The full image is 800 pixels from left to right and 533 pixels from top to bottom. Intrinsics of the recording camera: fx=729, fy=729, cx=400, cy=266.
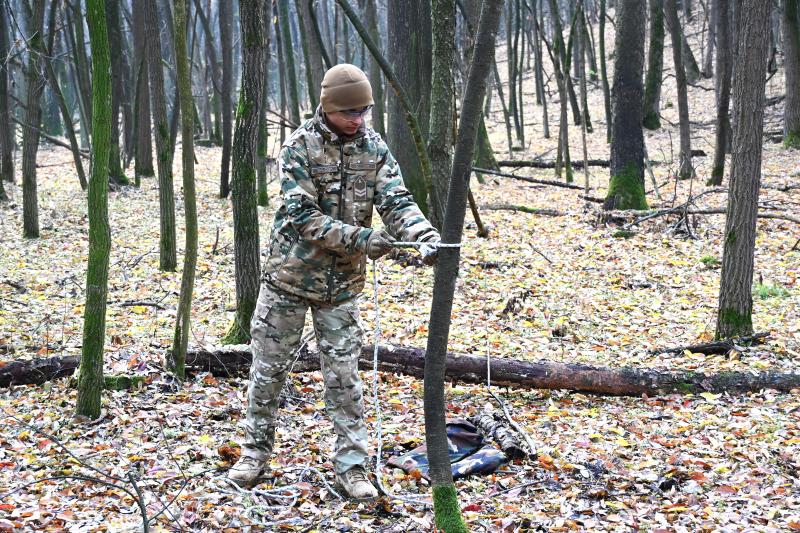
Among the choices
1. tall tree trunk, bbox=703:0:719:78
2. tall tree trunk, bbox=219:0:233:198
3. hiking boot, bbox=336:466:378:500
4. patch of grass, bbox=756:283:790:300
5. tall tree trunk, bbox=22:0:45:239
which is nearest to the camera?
hiking boot, bbox=336:466:378:500

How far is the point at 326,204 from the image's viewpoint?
400 centimetres

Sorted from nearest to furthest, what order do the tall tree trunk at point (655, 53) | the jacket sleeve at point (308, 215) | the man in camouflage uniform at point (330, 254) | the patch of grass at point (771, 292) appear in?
the jacket sleeve at point (308, 215) < the man in camouflage uniform at point (330, 254) < the patch of grass at point (771, 292) < the tall tree trunk at point (655, 53)

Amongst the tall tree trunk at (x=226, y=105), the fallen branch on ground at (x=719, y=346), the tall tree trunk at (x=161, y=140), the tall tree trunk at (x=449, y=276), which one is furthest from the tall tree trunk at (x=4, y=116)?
the tall tree trunk at (x=449, y=276)

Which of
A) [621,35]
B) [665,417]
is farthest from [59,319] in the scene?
[621,35]

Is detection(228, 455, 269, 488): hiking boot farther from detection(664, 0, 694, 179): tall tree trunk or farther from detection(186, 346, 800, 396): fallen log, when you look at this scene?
detection(664, 0, 694, 179): tall tree trunk

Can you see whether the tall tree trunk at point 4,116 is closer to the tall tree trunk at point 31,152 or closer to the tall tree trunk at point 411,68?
the tall tree trunk at point 31,152

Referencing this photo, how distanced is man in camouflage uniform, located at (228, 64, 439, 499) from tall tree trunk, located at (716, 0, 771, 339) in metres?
3.80

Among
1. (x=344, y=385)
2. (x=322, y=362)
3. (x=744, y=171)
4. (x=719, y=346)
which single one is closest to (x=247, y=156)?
(x=322, y=362)

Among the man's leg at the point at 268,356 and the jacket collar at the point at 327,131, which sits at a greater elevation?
the jacket collar at the point at 327,131

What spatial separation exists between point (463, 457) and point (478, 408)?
935 mm

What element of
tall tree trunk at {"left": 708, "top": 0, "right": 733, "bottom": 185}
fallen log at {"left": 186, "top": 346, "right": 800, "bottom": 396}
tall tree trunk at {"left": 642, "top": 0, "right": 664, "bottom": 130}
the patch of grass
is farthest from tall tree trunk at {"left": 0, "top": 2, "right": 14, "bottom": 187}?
tall tree trunk at {"left": 642, "top": 0, "right": 664, "bottom": 130}

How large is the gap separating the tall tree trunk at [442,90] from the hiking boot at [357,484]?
5071 millimetres

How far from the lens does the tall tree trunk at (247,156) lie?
5766 mm

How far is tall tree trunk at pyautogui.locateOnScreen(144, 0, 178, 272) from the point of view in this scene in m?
9.25
